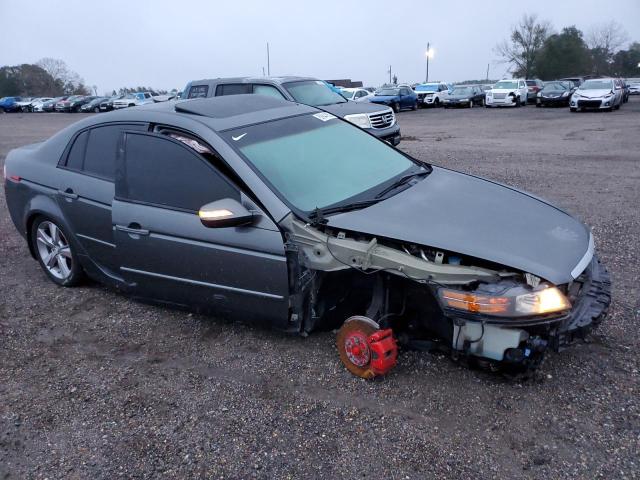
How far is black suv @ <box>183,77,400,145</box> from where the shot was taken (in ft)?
33.3

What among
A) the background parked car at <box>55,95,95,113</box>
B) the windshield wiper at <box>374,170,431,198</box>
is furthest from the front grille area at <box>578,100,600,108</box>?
the background parked car at <box>55,95,95,113</box>

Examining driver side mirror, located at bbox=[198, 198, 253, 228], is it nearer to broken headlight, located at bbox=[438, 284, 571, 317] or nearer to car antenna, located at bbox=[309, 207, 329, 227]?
car antenna, located at bbox=[309, 207, 329, 227]

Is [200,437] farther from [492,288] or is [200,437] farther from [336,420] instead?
[492,288]

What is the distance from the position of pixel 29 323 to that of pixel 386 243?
9.53ft

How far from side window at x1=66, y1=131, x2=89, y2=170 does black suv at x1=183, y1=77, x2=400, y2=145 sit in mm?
5976

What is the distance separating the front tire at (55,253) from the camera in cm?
445

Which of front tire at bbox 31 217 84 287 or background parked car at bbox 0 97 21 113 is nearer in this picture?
front tire at bbox 31 217 84 287

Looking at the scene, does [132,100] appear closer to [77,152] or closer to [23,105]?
[23,105]

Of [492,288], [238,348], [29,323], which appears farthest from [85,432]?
[492,288]

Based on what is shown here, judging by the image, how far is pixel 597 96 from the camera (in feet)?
76.1

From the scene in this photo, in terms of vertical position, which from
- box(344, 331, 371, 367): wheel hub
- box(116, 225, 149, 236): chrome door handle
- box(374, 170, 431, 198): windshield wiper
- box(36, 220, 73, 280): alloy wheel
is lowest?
box(344, 331, 371, 367): wheel hub

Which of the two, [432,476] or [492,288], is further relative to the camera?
[492,288]

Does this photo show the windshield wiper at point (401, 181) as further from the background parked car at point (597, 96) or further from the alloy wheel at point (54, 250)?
the background parked car at point (597, 96)

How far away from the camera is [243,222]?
3119mm
